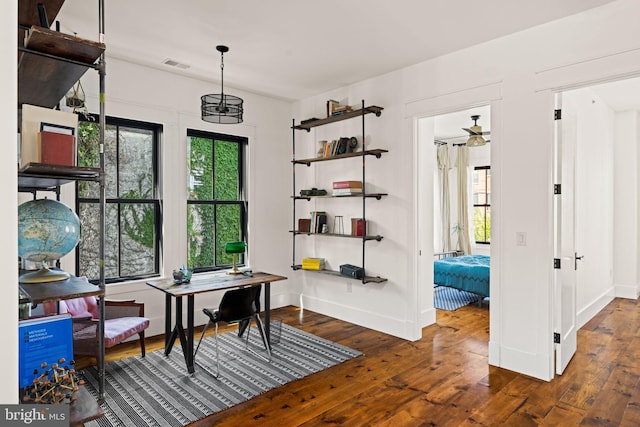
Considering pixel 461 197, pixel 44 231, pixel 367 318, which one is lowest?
pixel 367 318

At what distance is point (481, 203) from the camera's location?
835 centimetres

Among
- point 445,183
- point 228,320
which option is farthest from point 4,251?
point 445,183

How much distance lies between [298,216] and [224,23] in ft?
9.68

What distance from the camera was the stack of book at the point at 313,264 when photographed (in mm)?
5116

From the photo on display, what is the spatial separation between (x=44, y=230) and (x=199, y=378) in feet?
6.39

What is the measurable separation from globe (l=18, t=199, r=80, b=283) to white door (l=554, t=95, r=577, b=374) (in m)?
3.45

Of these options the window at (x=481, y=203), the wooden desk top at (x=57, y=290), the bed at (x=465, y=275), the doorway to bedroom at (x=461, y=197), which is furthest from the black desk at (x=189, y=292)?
the window at (x=481, y=203)

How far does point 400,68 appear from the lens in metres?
4.21

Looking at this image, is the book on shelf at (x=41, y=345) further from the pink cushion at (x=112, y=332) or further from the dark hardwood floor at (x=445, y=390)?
the pink cushion at (x=112, y=332)

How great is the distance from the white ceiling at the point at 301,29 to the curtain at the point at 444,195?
4418mm

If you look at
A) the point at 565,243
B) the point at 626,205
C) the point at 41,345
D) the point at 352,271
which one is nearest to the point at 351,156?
the point at 352,271

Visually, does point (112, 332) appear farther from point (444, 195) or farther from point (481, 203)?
point (481, 203)

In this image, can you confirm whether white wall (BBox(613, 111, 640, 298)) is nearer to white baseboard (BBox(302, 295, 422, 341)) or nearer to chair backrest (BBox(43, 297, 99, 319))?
white baseboard (BBox(302, 295, 422, 341))

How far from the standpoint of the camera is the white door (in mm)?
3236
